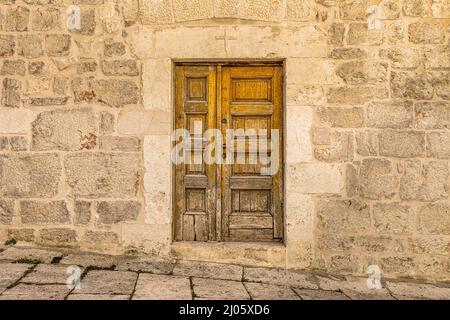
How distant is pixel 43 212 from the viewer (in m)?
3.50

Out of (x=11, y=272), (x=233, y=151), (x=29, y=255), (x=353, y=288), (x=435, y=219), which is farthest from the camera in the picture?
(x=233, y=151)

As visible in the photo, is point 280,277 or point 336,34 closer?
point 280,277

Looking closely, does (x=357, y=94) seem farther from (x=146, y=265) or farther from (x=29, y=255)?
(x=29, y=255)

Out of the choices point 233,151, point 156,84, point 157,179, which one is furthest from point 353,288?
point 156,84

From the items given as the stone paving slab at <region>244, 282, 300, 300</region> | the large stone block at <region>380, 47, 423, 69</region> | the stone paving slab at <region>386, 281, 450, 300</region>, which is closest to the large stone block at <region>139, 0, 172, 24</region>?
the large stone block at <region>380, 47, 423, 69</region>

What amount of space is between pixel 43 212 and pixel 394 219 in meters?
3.16

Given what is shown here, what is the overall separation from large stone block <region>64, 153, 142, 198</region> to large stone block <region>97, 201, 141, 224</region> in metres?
0.07

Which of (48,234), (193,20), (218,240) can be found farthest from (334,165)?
(48,234)

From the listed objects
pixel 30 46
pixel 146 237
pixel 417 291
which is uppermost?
pixel 30 46

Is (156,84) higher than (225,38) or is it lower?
lower

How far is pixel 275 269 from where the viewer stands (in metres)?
3.43

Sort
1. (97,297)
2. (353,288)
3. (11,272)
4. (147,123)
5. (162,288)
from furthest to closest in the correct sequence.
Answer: (147,123) → (353,288) → (11,272) → (162,288) → (97,297)

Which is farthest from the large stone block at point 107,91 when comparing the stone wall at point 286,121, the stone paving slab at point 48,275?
the stone paving slab at point 48,275

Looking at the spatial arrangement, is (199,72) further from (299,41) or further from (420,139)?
(420,139)
